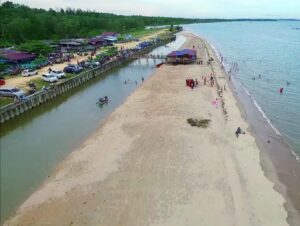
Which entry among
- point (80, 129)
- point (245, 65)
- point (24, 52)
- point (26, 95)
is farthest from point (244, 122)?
point (24, 52)

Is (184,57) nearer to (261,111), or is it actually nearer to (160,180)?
(261,111)

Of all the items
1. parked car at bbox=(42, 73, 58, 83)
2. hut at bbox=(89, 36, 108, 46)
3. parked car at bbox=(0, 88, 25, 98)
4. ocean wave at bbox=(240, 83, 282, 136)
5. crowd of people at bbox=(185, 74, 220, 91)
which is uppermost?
parked car at bbox=(0, 88, 25, 98)

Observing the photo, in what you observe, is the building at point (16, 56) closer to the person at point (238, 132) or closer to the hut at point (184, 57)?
the hut at point (184, 57)

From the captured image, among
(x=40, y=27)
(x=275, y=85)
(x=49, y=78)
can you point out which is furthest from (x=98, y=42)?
(x=275, y=85)

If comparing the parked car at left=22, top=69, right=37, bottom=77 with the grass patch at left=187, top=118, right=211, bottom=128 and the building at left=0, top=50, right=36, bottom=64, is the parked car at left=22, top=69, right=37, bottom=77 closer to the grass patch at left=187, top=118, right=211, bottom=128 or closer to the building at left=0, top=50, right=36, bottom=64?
the building at left=0, top=50, right=36, bottom=64

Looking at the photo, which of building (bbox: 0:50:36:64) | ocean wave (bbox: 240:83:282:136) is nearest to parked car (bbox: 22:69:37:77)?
building (bbox: 0:50:36:64)

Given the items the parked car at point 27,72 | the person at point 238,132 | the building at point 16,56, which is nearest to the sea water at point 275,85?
the person at point 238,132
